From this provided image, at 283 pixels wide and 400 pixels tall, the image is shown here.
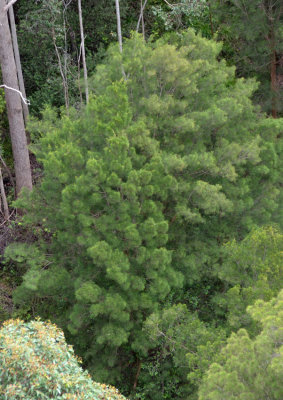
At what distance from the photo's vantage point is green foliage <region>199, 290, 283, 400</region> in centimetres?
614

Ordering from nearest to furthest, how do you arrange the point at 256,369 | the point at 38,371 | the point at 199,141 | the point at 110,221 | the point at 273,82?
the point at 38,371 < the point at 256,369 < the point at 110,221 < the point at 199,141 < the point at 273,82

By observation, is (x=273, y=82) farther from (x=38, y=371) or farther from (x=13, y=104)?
(x=38, y=371)

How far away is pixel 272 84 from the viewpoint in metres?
17.6

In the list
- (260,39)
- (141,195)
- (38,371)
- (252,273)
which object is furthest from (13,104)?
(38,371)

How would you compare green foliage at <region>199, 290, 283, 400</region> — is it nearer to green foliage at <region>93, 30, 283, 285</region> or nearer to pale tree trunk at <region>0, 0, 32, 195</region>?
green foliage at <region>93, 30, 283, 285</region>

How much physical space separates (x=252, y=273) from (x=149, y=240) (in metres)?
2.54

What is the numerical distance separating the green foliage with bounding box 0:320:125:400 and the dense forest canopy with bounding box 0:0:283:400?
27 millimetres

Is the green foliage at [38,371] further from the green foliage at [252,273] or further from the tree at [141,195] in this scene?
the green foliage at [252,273]

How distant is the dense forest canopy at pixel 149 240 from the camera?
711cm

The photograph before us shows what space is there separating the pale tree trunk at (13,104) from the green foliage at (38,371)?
8.92 m

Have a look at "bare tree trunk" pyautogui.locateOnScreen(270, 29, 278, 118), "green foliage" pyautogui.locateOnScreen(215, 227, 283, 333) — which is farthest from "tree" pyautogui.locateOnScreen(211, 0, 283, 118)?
"green foliage" pyautogui.locateOnScreen(215, 227, 283, 333)

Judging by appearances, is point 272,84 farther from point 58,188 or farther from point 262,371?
point 262,371

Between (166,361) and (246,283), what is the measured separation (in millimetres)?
2948

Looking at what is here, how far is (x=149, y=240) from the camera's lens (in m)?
10.1
